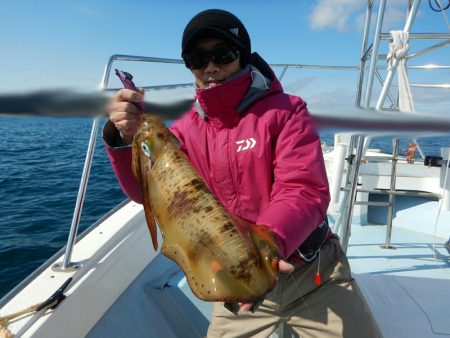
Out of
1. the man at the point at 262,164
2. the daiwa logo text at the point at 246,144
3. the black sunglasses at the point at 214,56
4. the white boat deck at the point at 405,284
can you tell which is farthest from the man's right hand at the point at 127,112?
the white boat deck at the point at 405,284

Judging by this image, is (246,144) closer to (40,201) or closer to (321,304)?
(321,304)

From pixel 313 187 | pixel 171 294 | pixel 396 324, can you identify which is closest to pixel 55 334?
pixel 171 294

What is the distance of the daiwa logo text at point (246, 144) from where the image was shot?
203cm

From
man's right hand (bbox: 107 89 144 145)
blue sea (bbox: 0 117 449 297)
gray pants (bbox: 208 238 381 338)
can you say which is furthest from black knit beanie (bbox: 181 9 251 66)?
gray pants (bbox: 208 238 381 338)

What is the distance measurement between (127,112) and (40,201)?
952 centimetres

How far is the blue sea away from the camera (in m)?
6.68

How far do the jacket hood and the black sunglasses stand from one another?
0.33 feet

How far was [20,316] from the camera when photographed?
2457 millimetres

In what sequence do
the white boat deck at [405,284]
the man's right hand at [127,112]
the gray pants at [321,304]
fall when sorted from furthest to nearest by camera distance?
the white boat deck at [405,284] → the gray pants at [321,304] → the man's right hand at [127,112]

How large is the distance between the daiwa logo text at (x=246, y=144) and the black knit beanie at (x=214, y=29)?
1.56 ft

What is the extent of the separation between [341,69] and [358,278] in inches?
165

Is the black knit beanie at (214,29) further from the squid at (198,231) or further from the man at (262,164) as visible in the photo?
the squid at (198,231)

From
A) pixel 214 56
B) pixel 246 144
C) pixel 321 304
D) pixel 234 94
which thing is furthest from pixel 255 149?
pixel 321 304

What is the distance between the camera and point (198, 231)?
147 cm
